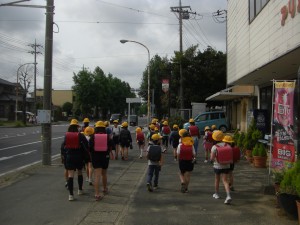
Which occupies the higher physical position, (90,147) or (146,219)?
(90,147)

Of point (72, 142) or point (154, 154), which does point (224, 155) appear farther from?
point (72, 142)

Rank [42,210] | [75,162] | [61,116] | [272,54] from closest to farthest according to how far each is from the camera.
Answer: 1. [42,210]
2. [75,162]
3. [272,54]
4. [61,116]

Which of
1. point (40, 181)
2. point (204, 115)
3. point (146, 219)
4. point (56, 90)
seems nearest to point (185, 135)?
point (146, 219)

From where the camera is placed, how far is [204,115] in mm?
35656

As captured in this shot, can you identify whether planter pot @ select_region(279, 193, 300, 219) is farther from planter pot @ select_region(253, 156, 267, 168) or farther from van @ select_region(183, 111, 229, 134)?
van @ select_region(183, 111, 229, 134)

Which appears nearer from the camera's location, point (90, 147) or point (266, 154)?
point (90, 147)

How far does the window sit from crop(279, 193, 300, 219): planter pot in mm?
8751

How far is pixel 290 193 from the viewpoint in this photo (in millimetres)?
7492

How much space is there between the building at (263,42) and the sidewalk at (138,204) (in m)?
3.69

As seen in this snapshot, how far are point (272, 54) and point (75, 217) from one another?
8.50 m

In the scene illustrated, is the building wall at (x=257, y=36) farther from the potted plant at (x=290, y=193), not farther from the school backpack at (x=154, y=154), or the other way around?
the school backpack at (x=154, y=154)

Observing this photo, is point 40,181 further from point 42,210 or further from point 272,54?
point 272,54

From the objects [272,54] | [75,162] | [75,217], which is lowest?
[75,217]

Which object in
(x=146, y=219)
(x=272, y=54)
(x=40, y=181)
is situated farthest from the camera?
(x=272, y=54)
